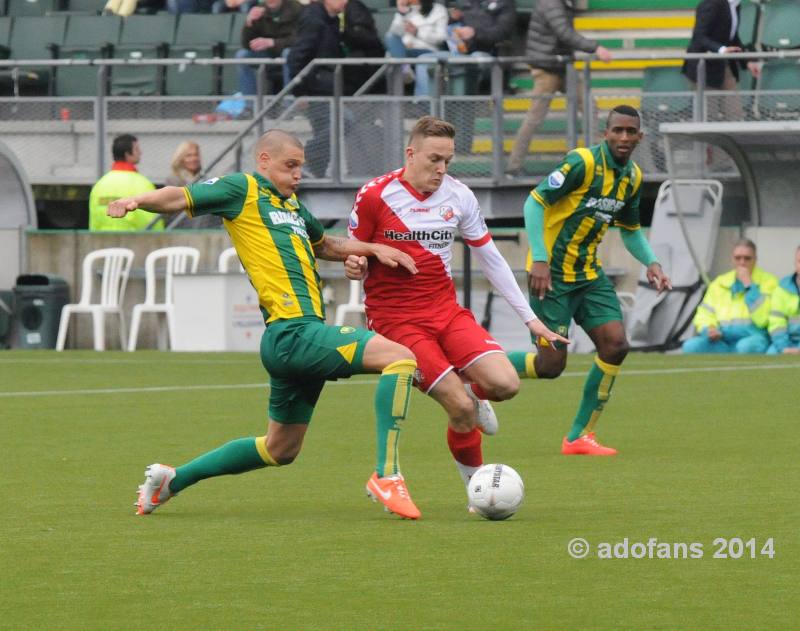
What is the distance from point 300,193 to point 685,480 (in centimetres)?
1248

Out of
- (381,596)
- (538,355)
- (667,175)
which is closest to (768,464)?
(538,355)

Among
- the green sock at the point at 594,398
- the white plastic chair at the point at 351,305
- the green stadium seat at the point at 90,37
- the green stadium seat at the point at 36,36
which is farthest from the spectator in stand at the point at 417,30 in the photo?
the green sock at the point at 594,398

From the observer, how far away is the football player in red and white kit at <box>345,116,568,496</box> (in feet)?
28.3

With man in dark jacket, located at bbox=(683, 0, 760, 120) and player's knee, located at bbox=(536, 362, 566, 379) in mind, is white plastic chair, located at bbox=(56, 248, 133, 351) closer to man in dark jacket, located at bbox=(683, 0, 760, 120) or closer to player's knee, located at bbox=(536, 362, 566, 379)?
man in dark jacket, located at bbox=(683, 0, 760, 120)

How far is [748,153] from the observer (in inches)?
811

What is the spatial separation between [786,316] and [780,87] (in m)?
2.64

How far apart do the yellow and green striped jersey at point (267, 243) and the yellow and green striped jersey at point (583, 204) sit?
3.14m

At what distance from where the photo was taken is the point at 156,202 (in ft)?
25.2

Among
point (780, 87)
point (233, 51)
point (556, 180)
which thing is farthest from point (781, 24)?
point (556, 180)

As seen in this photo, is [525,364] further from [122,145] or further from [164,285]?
[164,285]

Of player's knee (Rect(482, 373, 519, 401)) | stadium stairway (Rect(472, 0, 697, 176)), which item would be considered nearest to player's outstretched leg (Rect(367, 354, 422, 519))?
player's knee (Rect(482, 373, 519, 401))

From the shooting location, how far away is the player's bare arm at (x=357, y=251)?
27.4 feet

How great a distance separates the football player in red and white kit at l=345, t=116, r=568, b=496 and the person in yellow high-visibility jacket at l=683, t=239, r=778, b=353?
32.2 feet

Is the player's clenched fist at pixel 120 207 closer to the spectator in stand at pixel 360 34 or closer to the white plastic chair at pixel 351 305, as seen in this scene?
the white plastic chair at pixel 351 305
